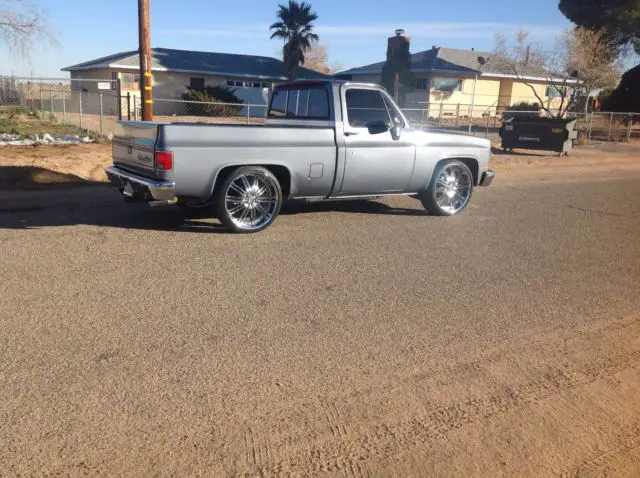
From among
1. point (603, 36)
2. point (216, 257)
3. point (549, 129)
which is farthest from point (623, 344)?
point (603, 36)

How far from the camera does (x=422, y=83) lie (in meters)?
46.7

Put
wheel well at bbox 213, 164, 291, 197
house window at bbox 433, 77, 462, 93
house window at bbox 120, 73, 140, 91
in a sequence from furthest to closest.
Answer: house window at bbox 433, 77, 462, 93
house window at bbox 120, 73, 140, 91
wheel well at bbox 213, 164, 291, 197

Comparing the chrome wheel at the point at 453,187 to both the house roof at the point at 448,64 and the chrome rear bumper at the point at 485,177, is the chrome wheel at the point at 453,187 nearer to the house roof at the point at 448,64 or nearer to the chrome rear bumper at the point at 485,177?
the chrome rear bumper at the point at 485,177

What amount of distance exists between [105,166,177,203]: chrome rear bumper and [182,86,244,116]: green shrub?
26776 millimetres

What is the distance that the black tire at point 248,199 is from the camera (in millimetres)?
7297

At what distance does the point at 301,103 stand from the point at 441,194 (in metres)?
2.51

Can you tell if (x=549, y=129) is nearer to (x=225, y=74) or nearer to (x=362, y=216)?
(x=362, y=216)

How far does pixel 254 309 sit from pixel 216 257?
1618 mm

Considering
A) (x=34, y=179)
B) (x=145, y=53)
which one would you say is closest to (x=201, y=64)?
(x=145, y=53)

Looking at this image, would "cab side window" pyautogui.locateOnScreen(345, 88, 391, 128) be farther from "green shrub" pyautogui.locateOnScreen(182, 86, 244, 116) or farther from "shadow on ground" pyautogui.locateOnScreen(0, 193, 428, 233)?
"green shrub" pyautogui.locateOnScreen(182, 86, 244, 116)

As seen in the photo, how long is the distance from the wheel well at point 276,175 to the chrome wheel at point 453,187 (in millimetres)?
2486

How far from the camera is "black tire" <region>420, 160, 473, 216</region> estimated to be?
909 cm

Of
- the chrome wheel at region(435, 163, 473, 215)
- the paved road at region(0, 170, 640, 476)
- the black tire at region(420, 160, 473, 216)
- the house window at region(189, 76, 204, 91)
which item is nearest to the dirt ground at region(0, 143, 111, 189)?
the paved road at region(0, 170, 640, 476)

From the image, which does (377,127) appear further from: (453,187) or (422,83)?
(422,83)
